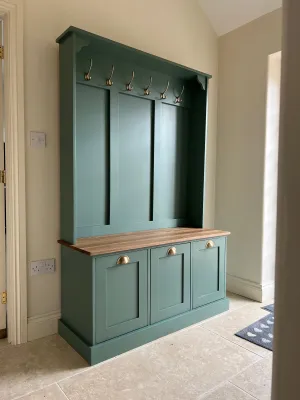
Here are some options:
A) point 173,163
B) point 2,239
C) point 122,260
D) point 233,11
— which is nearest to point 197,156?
point 173,163

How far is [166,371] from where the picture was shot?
1.78 meters

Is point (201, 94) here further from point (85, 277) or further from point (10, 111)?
point (85, 277)

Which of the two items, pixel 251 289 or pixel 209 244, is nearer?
pixel 209 244

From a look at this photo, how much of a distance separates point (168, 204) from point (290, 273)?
2.38m

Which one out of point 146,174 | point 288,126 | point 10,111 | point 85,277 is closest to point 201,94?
point 146,174

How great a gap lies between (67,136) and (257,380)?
1884 mm

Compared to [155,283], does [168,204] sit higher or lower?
higher

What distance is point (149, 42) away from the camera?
2.63 metres

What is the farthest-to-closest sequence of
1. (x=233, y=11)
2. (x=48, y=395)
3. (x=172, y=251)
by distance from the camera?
(x=233, y=11), (x=172, y=251), (x=48, y=395)

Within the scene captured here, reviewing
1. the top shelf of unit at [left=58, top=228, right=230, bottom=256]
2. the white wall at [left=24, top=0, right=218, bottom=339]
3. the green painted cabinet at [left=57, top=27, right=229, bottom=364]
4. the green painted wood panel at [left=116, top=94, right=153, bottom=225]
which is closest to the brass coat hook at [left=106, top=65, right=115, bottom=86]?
the green painted cabinet at [left=57, top=27, right=229, bottom=364]

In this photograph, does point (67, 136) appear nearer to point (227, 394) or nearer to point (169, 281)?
point (169, 281)

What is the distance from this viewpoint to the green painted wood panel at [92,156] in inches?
87.2

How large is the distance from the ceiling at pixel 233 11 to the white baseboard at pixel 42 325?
3.05m

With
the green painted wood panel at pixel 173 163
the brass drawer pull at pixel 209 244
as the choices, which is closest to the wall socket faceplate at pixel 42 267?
the green painted wood panel at pixel 173 163
